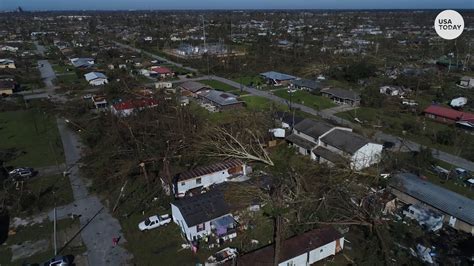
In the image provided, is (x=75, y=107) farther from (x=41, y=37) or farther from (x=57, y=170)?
(x=41, y=37)

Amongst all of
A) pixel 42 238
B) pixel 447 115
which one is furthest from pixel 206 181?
pixel 447 115

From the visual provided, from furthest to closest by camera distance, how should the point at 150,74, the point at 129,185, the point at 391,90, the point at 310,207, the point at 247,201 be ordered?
the point at 150,74 → the point at 391,90 → the point at 129,185 → the point at 247,201 → the point at 310,207

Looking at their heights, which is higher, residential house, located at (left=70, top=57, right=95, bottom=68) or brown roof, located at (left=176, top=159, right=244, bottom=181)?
residential house, located at (left=70, top=57, right=95, bottom=68)

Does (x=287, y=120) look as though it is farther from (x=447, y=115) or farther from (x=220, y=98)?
(x=447, y=115)

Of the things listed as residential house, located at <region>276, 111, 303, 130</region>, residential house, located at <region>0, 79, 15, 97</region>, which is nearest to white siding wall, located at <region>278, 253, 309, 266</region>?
residential house, located at <region>276, 111, 303, 130</region>

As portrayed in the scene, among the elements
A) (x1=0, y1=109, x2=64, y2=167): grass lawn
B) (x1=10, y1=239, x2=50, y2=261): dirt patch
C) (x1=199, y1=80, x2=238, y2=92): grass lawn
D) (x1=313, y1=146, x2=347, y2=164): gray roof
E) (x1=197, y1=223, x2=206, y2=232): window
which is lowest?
(x1=0, y1=109, x2=64, y2=167): grass lawn

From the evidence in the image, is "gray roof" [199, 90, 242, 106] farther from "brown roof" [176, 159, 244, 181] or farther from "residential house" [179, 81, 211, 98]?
"brown roof" [176, 159, 244, 181]

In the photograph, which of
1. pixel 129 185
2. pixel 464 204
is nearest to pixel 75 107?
pixel 129 185
